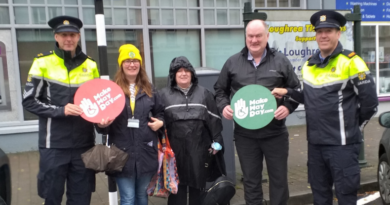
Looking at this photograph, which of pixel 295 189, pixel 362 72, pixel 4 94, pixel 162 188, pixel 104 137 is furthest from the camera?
pixel 4 94

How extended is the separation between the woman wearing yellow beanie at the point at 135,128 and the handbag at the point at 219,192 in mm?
795

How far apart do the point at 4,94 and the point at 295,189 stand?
20.0 ft

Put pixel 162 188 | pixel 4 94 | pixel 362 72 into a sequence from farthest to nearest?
pixel 4 94 < pixel 162 188 < pixel 362 72

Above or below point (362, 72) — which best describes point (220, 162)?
below

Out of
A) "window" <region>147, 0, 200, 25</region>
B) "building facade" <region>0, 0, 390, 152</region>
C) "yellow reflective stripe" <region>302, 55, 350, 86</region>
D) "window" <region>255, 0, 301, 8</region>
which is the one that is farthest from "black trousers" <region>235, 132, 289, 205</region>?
"window" <region>255, 0, 301, 8</region>

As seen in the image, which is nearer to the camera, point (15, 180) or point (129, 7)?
point (15, 180)

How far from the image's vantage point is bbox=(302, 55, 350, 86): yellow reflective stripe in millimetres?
3049

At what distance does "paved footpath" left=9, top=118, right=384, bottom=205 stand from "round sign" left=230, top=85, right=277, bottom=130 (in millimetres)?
1661

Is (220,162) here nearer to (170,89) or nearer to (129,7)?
(170,89)

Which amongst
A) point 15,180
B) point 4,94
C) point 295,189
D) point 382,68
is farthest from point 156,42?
point 382,68

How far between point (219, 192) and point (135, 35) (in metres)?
5.51

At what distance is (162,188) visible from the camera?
352cm

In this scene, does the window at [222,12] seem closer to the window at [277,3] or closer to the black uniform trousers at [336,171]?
the window at [277,3]

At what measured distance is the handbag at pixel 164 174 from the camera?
11.3 feet
